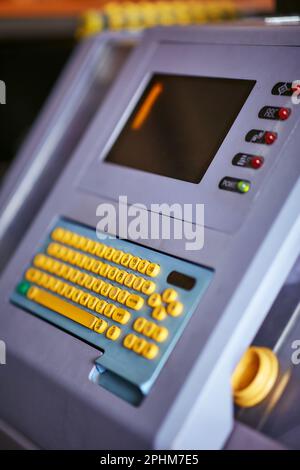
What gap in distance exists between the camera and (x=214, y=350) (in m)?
0.73

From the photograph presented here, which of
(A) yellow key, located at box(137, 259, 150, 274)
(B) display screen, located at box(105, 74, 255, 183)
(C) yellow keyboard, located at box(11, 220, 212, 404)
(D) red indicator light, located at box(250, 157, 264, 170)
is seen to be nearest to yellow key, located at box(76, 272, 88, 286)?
(C) yellow keyboard, located at box(11, 220, 212, 404)

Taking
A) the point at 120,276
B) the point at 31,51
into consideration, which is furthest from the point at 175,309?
the point at 31,51

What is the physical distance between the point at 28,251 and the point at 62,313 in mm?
185

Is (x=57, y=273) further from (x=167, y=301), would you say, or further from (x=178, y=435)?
(x=178, y=435)

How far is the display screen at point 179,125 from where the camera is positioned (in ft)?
3.00

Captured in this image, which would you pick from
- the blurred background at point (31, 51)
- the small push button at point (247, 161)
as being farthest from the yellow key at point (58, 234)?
the blurred background at point (31, 51)

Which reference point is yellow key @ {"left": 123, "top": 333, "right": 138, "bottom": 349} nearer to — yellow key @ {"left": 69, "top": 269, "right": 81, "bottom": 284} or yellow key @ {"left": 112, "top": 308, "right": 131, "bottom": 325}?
yellow key @ {"left": 112, "top": 308, "right": 131, "bottom": 325}

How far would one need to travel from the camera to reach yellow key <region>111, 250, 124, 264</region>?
89cm

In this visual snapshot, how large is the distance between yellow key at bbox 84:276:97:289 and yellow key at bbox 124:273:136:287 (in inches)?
2.5

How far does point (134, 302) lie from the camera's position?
0.83 m

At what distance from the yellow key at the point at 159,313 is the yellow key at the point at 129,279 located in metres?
0.07

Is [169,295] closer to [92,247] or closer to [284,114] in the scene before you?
[92,247]

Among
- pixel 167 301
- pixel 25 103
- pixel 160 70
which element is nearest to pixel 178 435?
pixel 167 301

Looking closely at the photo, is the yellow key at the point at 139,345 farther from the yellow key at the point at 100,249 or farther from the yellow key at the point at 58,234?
the yellow key at the point at 58,234
